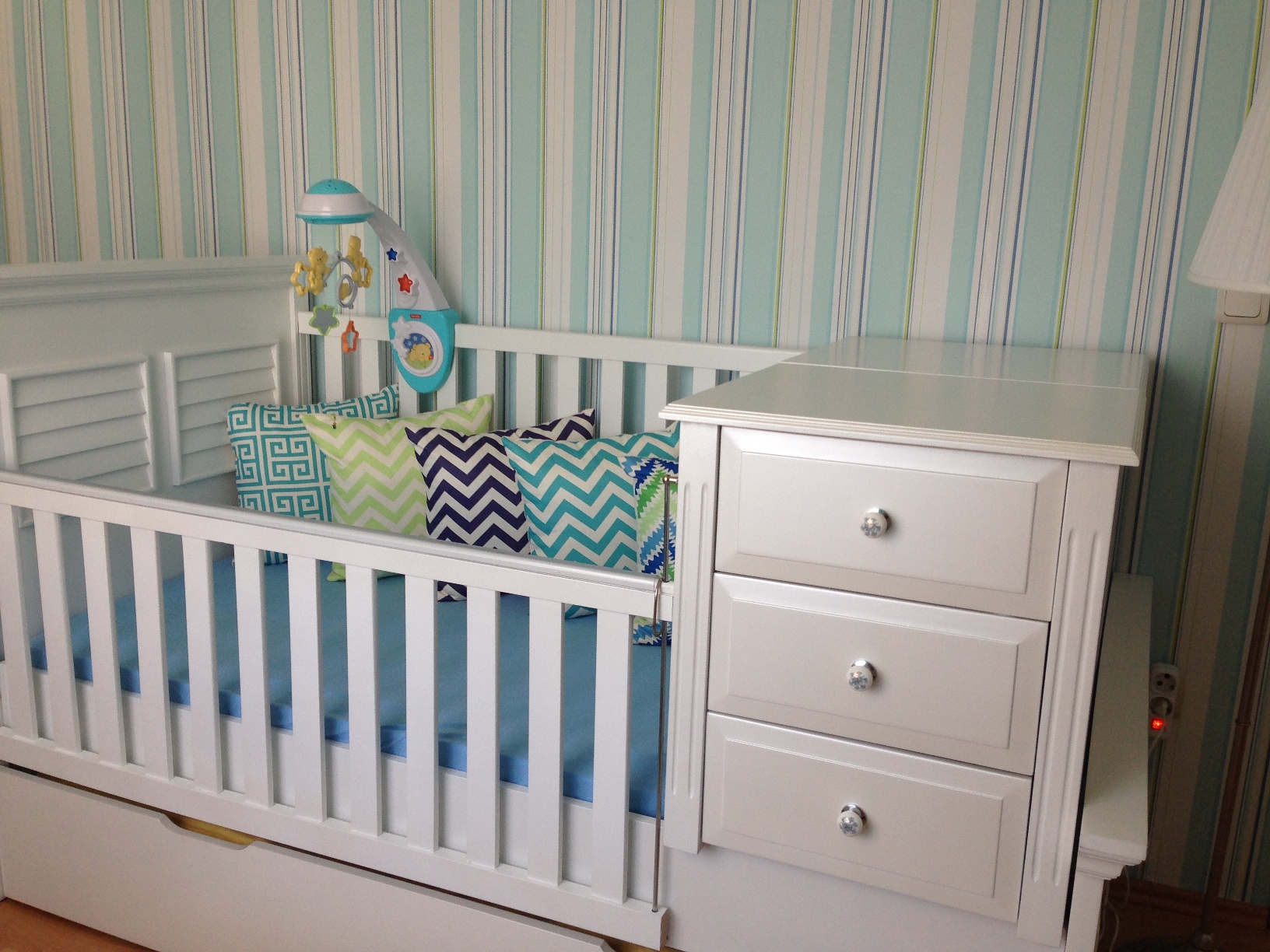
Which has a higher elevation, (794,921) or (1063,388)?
(1063,388)

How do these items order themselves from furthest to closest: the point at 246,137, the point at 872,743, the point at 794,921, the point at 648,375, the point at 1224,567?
the point at 246,137
the point at 648,375
the point at 1224,567
the point at 794,921
the point at 872,743

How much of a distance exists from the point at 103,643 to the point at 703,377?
41.1 inches

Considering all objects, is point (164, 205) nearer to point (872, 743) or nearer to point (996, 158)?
point (996, 158)

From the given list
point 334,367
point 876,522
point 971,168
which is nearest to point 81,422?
point 334,367

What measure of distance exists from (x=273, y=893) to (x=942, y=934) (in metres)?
0.95

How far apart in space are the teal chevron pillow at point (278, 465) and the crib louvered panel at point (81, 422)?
0.53 feet

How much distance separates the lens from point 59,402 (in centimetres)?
183

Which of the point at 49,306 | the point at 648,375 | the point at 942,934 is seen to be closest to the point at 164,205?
the point at 49,306

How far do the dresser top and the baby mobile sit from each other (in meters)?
0.82

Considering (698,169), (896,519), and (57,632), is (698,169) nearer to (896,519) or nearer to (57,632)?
(896,519)

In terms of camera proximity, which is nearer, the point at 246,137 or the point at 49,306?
the point at 49,306

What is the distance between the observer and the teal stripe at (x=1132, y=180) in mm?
1622

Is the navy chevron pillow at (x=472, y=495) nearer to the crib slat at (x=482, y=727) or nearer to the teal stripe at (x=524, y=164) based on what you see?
the teal stripe at (x=524, y=164)

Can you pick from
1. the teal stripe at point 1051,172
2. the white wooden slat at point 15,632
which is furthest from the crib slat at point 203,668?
the teal stripe at point 1051,172
